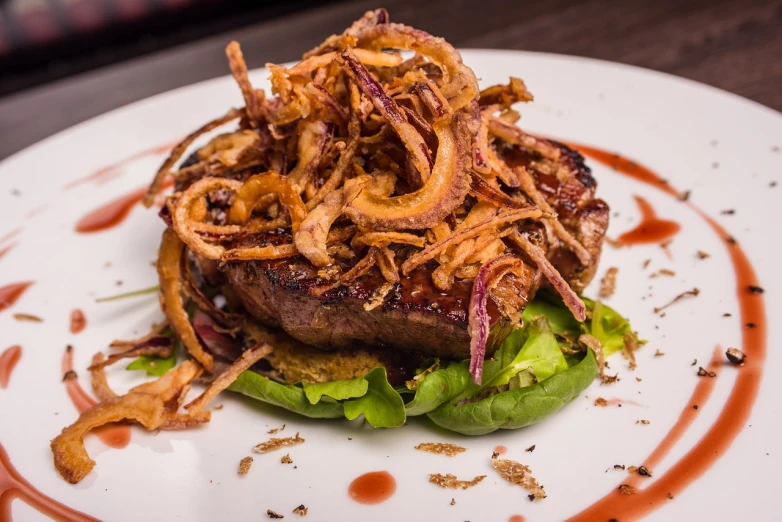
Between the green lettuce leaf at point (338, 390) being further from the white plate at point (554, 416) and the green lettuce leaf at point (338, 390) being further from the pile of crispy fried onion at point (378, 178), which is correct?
the pile of crispy fried onion at point (378, 178)

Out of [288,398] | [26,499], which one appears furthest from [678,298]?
[26,499]

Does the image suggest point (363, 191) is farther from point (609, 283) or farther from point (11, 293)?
point (11, 293)

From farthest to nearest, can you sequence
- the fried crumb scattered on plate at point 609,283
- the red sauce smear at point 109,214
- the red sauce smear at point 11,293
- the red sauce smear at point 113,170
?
the red sauce smear at point 113,170, the red sauce smear at point 109,214, the red sauce smear at point 11,293, the fried crumb scattered on plate at point 609,283

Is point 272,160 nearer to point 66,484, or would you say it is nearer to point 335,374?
point 335,374

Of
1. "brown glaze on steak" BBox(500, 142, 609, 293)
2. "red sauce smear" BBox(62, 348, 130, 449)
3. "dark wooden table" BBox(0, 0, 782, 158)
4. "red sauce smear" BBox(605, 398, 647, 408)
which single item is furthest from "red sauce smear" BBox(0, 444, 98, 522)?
"dark wooden table" BBox(0, 0, 782, 158)

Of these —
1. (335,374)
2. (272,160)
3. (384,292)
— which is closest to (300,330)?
(335,374)

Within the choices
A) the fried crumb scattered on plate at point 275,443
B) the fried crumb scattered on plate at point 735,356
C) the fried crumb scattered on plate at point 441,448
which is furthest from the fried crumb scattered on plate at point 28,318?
the fried crumb scattered on plate at point 735,356
